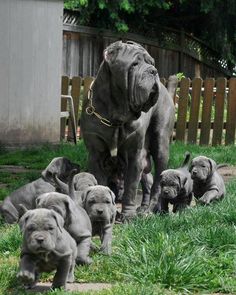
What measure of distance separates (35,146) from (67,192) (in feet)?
26.1

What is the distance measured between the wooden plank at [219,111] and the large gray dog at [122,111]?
930 cm

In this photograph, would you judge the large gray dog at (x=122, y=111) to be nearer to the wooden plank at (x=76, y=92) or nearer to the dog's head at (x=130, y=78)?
the dog's head at (x=130, y=78)

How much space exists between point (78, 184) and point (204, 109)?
10.3 m

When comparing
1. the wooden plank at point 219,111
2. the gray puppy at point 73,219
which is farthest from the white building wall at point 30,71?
the gray puppy at point 73,219

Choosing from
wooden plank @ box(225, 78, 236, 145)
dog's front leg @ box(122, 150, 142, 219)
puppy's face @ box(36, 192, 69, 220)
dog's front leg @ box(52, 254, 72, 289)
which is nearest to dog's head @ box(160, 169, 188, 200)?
dog's front leg @ box(122, 150, 142, 219)

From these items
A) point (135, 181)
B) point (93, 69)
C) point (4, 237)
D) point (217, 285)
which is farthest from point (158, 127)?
point (93, 69)

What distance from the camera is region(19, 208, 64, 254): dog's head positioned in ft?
15.6

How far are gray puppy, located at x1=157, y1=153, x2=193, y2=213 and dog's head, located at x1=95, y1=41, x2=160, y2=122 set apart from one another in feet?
2.48

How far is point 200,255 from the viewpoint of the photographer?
553 cm

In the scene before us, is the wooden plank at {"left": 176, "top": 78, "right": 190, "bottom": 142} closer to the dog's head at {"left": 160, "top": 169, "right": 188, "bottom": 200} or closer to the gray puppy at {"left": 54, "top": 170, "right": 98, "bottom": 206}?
the dog's head at {"left": 160, "top": 169, "right": 188, "bottom": 200}

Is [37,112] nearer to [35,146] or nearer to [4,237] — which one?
[35,146]

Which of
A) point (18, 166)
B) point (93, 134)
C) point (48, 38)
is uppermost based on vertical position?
point (48, 38)

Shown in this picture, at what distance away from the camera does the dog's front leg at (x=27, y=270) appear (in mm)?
4855

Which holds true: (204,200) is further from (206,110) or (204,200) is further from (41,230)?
(206,110)
